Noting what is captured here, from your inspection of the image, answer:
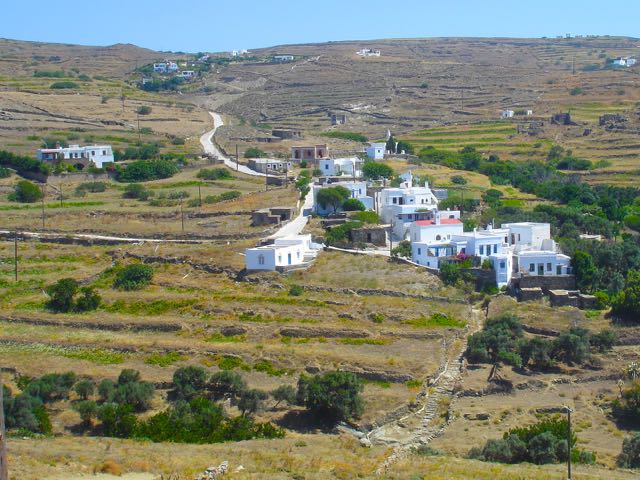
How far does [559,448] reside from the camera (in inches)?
883

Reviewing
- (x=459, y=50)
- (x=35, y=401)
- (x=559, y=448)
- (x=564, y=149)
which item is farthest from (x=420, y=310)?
(x=459, y=50)

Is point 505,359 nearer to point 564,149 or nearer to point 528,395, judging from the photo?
point 528,395

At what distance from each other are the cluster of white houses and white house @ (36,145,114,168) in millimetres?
22944

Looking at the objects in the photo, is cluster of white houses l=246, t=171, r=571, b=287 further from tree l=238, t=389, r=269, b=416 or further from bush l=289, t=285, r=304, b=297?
tree l=238, t=389, r=269, b=416

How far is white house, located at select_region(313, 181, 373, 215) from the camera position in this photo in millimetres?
45469

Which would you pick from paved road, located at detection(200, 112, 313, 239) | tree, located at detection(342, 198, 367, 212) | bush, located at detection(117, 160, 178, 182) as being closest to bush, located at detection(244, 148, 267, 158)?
paved road, located at detection(200, 112, 313, 239)

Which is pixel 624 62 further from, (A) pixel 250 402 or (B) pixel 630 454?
(A) pixel 250 402

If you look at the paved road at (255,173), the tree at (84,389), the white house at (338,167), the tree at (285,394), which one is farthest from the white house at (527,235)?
the tree at (84,389)

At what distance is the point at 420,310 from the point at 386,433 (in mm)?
9680

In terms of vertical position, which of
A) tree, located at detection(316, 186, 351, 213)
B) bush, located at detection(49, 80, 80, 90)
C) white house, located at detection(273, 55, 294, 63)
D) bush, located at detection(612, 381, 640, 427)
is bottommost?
bush, located at detection(612, 381, 640, 427)

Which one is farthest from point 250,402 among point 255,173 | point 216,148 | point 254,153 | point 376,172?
point 216,148

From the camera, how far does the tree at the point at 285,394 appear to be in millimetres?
25719

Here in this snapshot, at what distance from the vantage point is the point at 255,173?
189ft

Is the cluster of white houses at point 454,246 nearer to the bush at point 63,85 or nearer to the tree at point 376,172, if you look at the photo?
the tree at point 376,172
